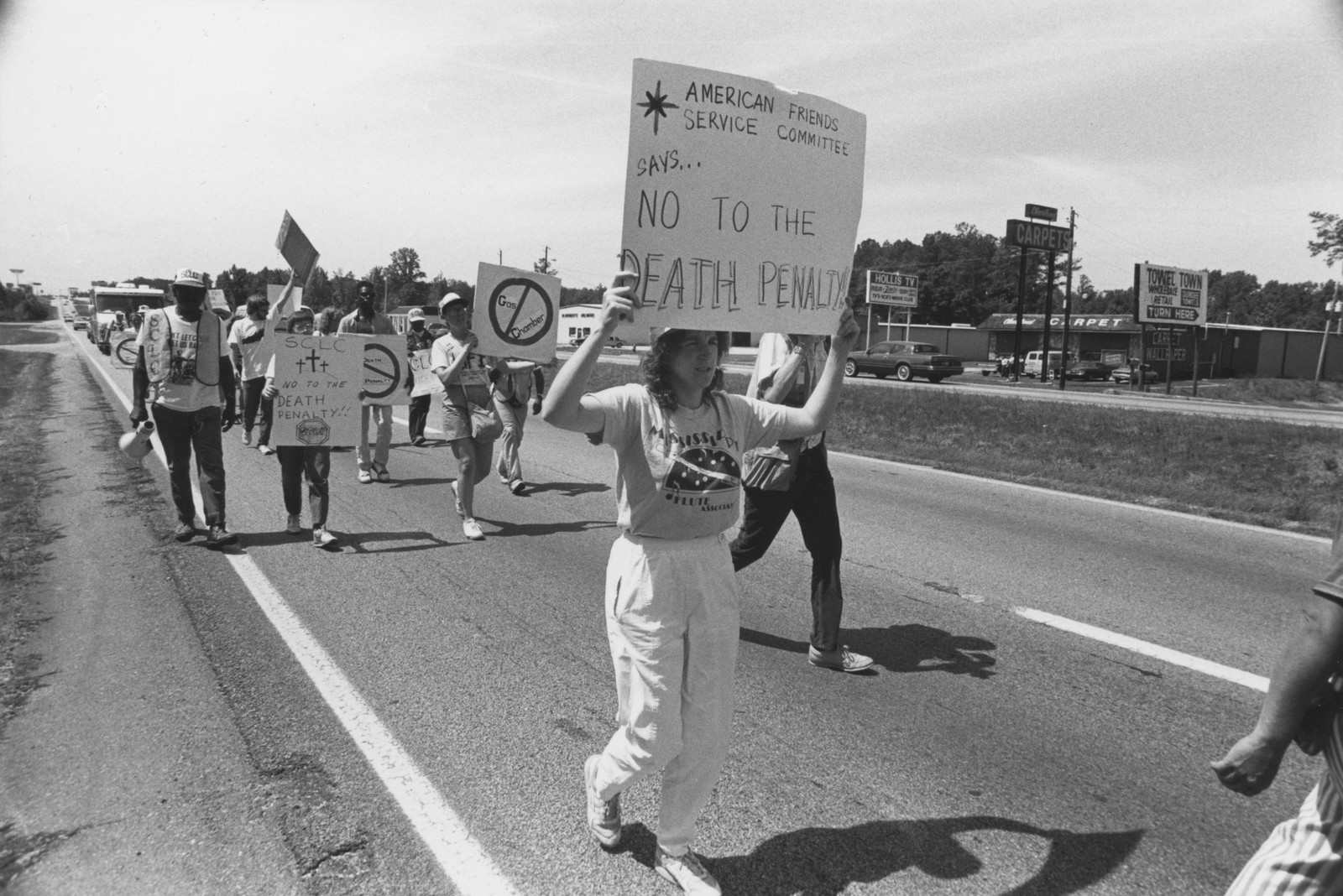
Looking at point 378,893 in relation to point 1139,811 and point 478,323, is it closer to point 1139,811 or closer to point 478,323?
point 478,323

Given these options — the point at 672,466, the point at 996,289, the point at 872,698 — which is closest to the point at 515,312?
the point at 672,466

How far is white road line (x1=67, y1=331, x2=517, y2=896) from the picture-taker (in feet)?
9.52

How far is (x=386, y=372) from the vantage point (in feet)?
30.0

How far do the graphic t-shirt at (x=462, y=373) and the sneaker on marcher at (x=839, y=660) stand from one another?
163 inches

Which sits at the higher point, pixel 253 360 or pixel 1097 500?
pixel 253 360

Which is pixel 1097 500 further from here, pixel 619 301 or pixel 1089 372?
pixel 1089 372

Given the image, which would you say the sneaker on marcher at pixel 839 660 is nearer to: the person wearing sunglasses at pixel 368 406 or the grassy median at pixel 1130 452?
the grassy median at pixel 1130 452

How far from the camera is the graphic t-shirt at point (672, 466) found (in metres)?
2.85

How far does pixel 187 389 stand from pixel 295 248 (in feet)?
5.34

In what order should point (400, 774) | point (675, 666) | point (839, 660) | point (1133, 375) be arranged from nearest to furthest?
point (675, 666) → point (400, 774) → point (839, 660) → point (1133, 375)

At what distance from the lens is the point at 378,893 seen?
280cm

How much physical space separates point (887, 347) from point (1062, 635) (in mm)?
35280

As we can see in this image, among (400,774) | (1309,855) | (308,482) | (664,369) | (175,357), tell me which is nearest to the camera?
(1309,855)

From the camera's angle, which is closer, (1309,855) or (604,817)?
(1309,855)
